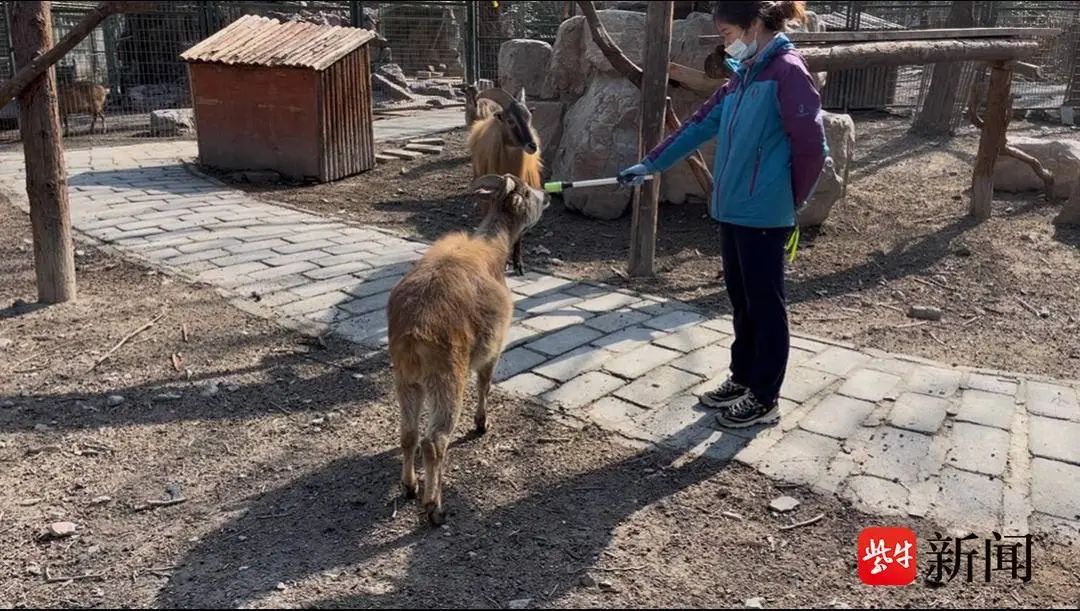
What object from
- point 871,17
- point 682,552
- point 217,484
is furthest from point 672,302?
point 871,17

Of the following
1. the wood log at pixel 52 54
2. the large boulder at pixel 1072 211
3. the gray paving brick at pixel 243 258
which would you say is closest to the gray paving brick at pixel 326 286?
the gray paving brick at pixel 243 258

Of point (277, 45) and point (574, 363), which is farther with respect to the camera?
point (277, 45)

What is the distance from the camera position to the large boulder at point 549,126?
391 inches

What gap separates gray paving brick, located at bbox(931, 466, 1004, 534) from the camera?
11.0 ft

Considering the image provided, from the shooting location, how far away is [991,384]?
4.64 meters

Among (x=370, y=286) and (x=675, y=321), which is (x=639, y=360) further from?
(x=370, y=286)

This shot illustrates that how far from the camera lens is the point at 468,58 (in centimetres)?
1802

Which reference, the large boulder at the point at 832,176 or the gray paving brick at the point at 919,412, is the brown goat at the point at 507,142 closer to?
the large boulder at the point at 832,176

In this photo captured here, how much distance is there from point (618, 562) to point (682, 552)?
26 centimetres

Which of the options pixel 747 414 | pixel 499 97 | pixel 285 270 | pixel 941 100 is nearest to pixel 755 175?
pixel 747 414

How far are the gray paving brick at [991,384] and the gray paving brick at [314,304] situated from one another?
3.91m

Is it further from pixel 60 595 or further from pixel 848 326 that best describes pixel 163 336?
pixel 848 326

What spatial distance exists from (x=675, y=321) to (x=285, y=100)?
20.3 ft

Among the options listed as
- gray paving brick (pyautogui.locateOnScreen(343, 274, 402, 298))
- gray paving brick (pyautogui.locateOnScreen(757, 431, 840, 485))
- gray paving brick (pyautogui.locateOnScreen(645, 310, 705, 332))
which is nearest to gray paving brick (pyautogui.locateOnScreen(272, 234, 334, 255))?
gray paving brick (pyautogui.locateOnScreen(343, 274, 402, 298))
